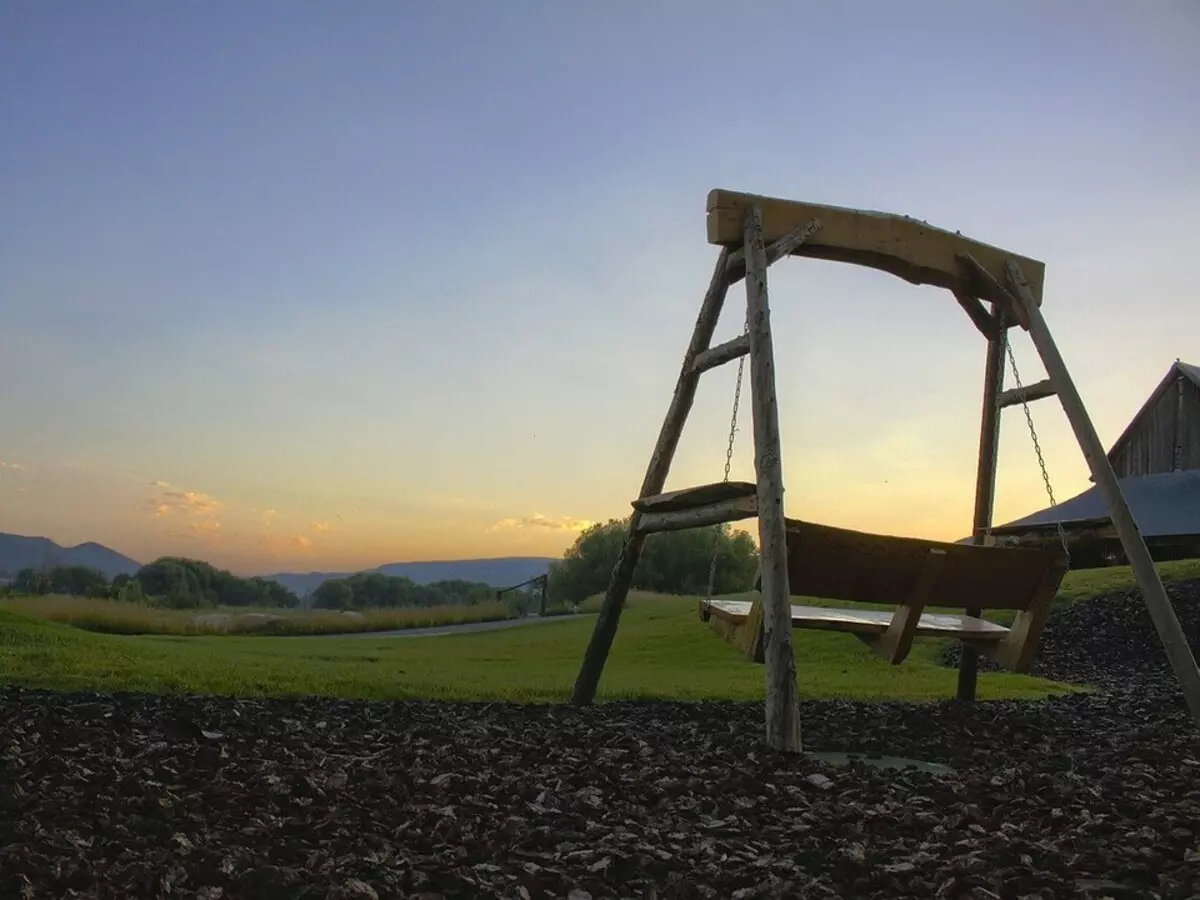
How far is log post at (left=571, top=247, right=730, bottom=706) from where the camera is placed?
8836 mm

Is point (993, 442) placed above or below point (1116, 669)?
above

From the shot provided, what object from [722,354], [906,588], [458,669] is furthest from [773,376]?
[458,669]

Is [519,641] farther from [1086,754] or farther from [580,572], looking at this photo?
[580,572]

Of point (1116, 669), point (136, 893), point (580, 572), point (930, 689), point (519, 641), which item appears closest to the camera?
point (136, 893)

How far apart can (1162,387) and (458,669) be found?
25.4m

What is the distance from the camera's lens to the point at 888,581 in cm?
793

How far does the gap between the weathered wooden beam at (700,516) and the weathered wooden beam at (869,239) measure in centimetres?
216

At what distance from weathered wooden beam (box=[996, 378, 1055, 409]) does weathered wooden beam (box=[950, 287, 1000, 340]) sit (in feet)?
2.13

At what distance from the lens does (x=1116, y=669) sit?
60.4 feet

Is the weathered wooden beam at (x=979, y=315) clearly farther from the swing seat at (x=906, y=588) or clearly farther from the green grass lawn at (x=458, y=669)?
the green grass lawn at (x=458, y=669)

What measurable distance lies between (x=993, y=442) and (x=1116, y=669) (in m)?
10.9

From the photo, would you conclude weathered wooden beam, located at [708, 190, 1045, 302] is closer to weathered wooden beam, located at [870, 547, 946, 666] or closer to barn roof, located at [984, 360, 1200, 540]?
weathered wooden beam, located at [870, 547, 946, 666]

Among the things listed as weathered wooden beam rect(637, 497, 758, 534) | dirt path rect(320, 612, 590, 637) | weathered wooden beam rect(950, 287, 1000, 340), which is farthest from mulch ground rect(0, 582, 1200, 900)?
dirt path rect(320, 612, 590, 637)

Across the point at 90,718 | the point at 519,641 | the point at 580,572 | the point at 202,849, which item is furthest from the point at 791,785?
the point at 580,572
